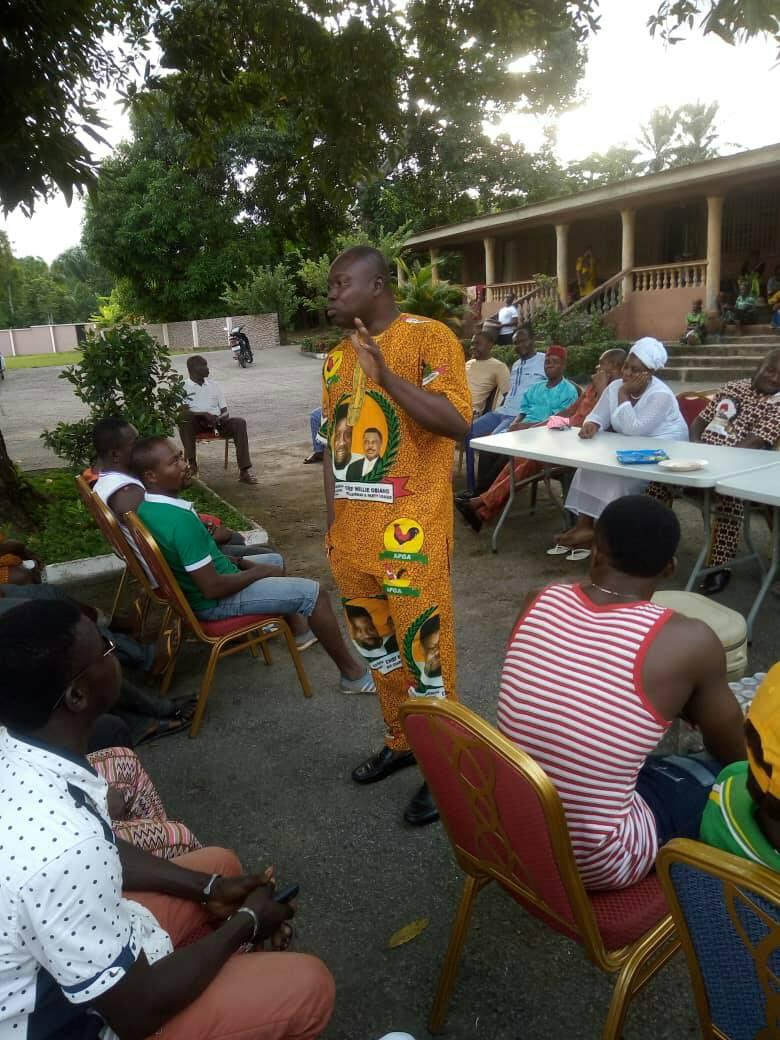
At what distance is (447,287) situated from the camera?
713 inches

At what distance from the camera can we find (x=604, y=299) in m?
16.7

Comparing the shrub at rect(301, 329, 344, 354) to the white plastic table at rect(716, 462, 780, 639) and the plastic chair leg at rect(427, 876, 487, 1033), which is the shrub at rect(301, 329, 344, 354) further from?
the plastic chair leg at rect(427, 876, 487, 1033)

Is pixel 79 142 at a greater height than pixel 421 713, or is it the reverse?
pixel 79 142

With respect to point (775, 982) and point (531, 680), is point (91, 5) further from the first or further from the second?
point (775, 982)

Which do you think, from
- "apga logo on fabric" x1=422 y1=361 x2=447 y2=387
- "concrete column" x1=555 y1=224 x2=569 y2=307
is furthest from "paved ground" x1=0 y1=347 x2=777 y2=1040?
"concrete column" x1=555 y1=224 x2=569 y2=307

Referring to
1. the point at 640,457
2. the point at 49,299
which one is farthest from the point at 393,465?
the point at 49,299

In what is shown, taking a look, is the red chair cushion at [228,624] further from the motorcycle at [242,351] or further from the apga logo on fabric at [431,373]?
the motorcycle at [242,351]

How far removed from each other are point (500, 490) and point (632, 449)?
141 centimetres

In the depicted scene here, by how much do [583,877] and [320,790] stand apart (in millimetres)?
1392

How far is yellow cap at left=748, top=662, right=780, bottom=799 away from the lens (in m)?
1.15

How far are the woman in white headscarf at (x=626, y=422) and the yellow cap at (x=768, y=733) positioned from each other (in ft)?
12.0

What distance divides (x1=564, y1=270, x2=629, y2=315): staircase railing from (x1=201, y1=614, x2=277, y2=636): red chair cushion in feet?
47.6

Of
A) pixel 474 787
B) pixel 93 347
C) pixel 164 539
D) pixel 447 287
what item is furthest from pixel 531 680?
pixel 447 287

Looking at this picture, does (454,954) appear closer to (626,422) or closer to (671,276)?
(626,422)
